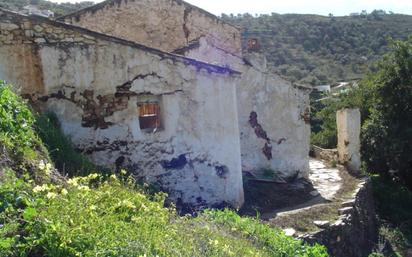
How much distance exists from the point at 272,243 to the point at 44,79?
4.13 m

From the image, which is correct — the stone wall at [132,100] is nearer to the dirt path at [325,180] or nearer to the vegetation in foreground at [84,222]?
the vegetation in foreground at [84,222]

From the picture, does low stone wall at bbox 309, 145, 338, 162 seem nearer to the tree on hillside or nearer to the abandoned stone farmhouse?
the tree on hillside

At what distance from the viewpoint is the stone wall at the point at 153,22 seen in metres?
12.3

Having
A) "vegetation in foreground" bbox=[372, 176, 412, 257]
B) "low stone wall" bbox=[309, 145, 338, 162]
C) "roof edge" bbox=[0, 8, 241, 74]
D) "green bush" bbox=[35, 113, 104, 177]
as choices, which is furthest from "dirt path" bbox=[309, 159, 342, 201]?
"green bush" bbox=[35, 113, 104, 177]

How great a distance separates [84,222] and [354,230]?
7695 mm

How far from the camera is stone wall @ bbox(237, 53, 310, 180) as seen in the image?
11.9 m

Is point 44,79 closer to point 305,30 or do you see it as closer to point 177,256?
point 177,256

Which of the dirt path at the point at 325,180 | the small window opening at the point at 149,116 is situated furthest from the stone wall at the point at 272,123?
the small window opening at the point at 149,116

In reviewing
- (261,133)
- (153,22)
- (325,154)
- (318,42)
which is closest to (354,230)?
(261,133)

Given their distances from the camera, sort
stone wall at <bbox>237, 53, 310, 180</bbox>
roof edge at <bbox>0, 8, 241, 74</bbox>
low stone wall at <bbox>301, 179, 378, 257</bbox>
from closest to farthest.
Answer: roof edge at <bbox>0, 8, 241, 74</bbox> < low stone wall at <bbox>301, 179, 378, 257</bbox> < stone wall at <bbox>237, 53, 310, 180</bbox>

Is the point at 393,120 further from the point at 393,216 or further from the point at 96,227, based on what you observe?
the point at 96,227

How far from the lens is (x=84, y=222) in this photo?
3.90 meters

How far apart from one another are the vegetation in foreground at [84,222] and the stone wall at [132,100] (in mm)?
1543

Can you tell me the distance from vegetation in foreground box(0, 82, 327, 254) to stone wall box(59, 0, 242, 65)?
6648 mm
